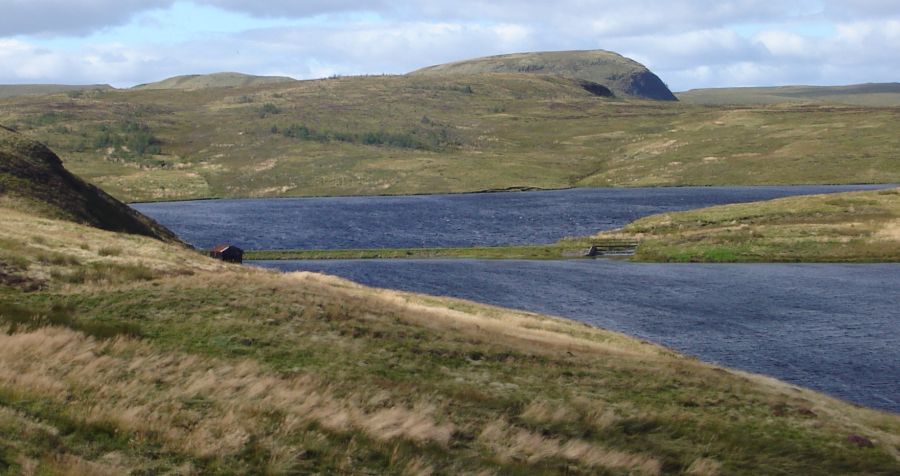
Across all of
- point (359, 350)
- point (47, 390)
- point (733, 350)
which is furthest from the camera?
point (733, 350)

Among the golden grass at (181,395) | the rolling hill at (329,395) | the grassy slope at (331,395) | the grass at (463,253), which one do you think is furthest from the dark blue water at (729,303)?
the golden grass at (181,395)

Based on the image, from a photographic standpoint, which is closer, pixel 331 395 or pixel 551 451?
pixel 551 451

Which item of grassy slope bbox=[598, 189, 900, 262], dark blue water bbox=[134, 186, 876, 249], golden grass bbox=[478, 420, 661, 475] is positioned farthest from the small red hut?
golden grass bbox=[478, 420, 661, 475]

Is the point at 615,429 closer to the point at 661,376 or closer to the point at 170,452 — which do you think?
the point at 661,376

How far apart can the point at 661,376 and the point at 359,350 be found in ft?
37.9

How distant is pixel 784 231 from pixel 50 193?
86.6 m

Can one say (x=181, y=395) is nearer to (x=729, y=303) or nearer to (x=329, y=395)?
(x=329, y=395)

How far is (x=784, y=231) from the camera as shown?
115m

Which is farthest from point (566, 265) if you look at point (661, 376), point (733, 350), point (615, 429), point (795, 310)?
point (615, 429)

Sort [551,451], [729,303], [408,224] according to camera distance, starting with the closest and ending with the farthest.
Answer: [551,451], [729,303], [408,224]

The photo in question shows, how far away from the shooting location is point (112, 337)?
1030 inches

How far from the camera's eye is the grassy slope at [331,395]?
1819 centimetres

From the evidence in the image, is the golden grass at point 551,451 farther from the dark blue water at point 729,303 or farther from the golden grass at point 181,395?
the dark blue water at point 729,303

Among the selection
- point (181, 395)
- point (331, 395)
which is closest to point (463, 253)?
point (331, 395)
